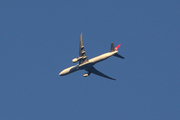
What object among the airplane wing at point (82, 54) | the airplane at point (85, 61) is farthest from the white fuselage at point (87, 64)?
the airplane wing at point (82, 54)

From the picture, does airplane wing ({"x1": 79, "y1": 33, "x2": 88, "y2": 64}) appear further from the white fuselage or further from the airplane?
the white fuselage

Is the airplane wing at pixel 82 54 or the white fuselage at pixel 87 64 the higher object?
the airplane wing at pixel 82 54

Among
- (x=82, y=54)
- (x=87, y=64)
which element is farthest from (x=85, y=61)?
(x=82, y=54)

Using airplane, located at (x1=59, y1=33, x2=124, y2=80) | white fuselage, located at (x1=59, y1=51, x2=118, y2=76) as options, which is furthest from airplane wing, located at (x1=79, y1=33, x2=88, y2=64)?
white fuselage, located at (x1=59, y1=51, x2=118, y2=76)

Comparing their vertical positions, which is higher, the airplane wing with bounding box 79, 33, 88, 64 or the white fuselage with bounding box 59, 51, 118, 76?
the airplane wing with bounding box 79, 33, 88, 64

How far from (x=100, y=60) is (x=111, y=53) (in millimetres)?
4168

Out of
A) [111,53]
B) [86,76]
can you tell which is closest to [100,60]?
[111,53]

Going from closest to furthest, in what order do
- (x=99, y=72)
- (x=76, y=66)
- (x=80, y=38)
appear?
(x=80, y=38)
(x=76, y=66)
(x=99, y=72)

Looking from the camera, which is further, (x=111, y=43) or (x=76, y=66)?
(x=76, y=66)

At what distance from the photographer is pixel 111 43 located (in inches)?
3895

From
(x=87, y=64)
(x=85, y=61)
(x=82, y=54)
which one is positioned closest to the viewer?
(x=82, y=54)

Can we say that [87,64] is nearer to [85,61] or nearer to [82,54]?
[85,61]

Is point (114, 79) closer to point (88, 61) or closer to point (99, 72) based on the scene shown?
point (99, 72)

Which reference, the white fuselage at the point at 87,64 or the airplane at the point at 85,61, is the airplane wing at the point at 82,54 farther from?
the white fuselage at the point at 87,64
